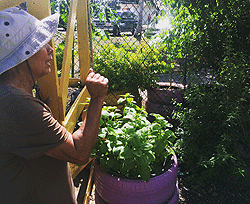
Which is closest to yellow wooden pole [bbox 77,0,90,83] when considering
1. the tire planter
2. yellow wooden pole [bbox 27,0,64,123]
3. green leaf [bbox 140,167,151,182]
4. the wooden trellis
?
the wooden trellis

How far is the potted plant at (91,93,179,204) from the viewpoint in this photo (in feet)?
5.57

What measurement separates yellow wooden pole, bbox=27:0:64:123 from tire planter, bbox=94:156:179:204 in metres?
0.55

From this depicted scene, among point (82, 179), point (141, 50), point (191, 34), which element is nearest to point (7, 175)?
point (82, 179)

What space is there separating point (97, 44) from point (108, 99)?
37.3 inches

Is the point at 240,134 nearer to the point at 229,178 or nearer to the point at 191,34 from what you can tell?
the point at 229,178

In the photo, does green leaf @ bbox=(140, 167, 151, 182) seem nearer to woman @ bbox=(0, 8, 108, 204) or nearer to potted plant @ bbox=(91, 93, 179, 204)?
potted plant @ bbox=(91, 93, 179, 204)

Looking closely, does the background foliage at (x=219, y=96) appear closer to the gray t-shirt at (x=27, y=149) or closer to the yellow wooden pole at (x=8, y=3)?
the gray t-shirt at (x=27, y=149)

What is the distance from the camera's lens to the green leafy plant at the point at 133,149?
167 cm

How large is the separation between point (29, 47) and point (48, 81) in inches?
21.5

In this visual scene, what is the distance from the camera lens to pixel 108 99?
12.0 ft

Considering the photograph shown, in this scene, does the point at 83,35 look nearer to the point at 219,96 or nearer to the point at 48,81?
the point at 48,81

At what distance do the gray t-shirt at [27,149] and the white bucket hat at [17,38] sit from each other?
0.45 ft

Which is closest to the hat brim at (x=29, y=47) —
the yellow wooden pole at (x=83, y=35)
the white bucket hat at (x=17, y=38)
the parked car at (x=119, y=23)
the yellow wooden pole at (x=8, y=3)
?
the white bucket hat at (x=17, y=38)

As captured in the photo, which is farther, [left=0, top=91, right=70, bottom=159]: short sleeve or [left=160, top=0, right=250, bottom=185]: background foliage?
[left=160, top=0, right=250, bottom=185]: background foliage
